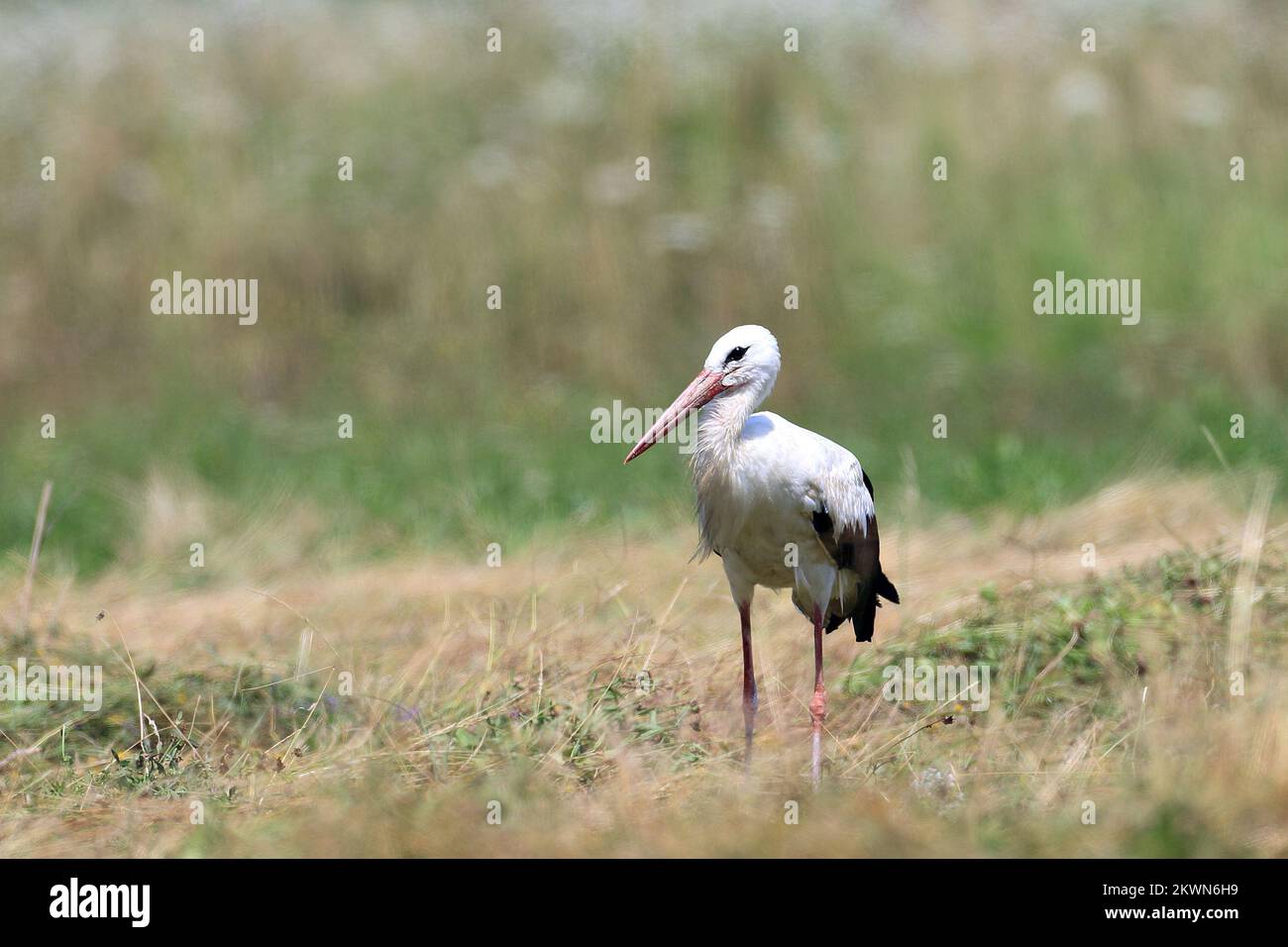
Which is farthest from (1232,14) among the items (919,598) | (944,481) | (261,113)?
(919,598)

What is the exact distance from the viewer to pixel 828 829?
4621 mm

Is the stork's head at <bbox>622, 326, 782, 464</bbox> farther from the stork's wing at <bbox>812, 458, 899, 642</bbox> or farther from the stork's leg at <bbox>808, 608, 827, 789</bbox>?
the stork's leg at <bbox>808, 608, 827, 789</bbox>

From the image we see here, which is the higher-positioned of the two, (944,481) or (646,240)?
(646,240)

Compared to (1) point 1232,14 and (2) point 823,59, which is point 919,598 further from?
(1) point 1232,14

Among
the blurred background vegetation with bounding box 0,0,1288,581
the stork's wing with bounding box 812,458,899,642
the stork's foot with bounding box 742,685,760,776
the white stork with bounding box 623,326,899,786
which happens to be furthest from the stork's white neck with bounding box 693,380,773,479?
the blurred background vegetation with bounding box 0,0,1288,581

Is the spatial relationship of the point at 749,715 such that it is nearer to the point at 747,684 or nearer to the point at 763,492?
the point at 747,684

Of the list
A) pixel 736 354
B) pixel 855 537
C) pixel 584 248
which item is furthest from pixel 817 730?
pixel 584 248

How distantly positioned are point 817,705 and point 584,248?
7.61m

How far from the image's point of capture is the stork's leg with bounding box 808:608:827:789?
584cm

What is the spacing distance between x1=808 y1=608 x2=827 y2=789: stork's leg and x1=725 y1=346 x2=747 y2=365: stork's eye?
1049 mm

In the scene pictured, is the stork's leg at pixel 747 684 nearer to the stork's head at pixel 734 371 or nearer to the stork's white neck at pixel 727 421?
the stork's white neck at pixel 727 421

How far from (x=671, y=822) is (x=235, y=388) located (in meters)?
8.69

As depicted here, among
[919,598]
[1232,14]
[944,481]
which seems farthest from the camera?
[1232,14]

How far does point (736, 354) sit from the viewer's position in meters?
6.06
